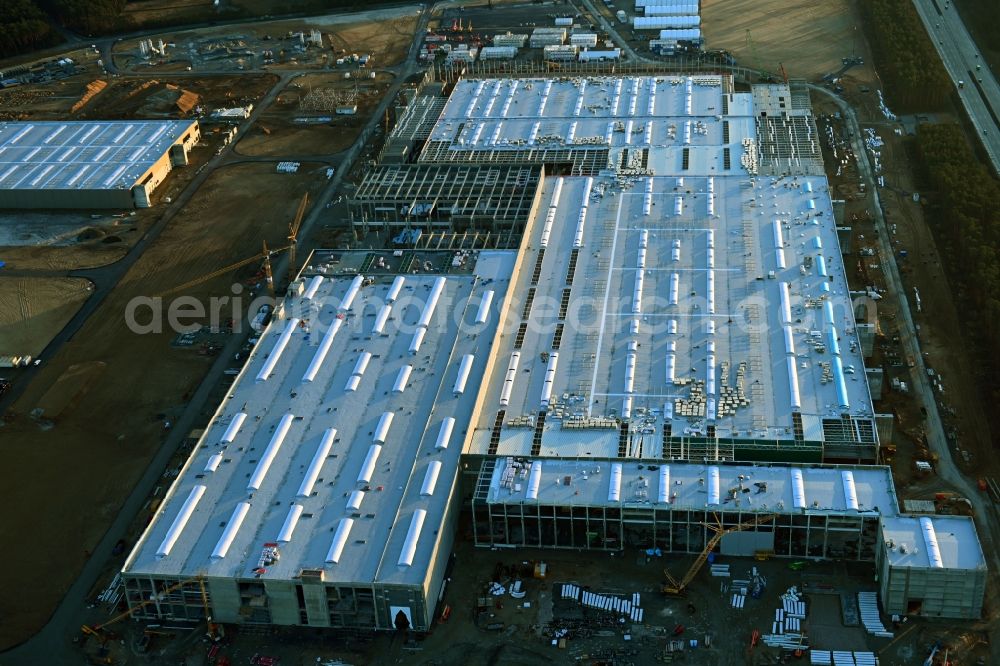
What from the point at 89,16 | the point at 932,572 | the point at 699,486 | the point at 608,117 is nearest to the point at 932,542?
the point at 932,572

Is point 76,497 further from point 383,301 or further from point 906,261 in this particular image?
point 906,261

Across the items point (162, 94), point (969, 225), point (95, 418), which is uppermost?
point (969, 225)

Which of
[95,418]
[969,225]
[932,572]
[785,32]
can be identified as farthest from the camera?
[785,32]

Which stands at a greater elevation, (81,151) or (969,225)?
(969,225)

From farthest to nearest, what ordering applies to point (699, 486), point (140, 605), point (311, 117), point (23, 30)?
point (23, 30)
point (311, 117)
point (699, 486)
point (140, 605)

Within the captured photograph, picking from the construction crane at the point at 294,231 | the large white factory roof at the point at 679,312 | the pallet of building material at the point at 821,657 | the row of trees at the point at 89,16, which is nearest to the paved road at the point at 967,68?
the large white factory roof at the point at 679,312

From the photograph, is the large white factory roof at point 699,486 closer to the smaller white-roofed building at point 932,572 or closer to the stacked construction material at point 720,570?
the smaller white-roofed building at point 932,572

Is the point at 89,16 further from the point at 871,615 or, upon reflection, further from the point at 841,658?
the point at 841,658

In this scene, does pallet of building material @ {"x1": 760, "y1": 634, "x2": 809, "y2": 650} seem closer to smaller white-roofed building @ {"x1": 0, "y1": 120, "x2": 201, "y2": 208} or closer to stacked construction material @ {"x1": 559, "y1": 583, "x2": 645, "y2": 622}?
stacked construction material @ {"x1": 559, "y1": 583, "x2": 645, "y2": 622}
